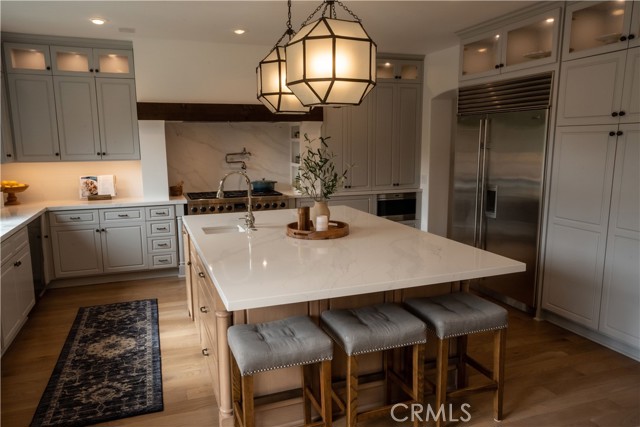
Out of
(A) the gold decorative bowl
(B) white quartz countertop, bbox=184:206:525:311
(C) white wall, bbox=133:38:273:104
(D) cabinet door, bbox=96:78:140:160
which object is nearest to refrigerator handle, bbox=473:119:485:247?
(B) white quartz countertop, bbox=184:206:525:311

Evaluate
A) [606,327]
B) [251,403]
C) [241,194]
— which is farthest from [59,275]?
[606,327]

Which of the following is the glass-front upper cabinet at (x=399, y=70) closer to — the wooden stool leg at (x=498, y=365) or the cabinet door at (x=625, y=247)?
the cabinet door at (x=625, y=247)

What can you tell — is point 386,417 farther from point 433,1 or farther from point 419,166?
point 419,166

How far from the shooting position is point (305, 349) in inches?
77.4

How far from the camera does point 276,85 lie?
2590 mm

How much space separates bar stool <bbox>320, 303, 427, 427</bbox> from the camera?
2051 mm

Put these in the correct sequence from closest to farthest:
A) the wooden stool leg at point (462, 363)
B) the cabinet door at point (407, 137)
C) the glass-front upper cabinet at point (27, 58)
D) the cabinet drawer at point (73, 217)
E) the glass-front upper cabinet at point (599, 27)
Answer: the wooden stool leg at point (462, 363)
the glass-front upper cabinet at point (599, 27)
the glass-front upper cabinet at point (27, 58)
the cabinet drawer at point (73, 217)
the cabinet door at point (407, 137)

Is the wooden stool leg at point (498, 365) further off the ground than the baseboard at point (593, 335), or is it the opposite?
the wooden stool leg at point (498, 365)

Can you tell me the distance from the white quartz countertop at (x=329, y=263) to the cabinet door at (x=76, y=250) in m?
2.08

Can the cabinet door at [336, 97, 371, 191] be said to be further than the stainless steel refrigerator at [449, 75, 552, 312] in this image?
Yes

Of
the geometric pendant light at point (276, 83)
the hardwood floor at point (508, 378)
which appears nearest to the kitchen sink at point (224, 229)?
the hardwood floor at point (508, 378)

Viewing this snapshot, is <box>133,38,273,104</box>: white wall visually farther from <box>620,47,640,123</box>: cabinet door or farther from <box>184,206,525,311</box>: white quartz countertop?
<box>620,47,640,123</box>: cabinet door

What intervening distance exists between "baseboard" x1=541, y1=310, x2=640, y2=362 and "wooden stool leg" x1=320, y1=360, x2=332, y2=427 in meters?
2.43

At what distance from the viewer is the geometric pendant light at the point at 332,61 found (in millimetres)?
1957
